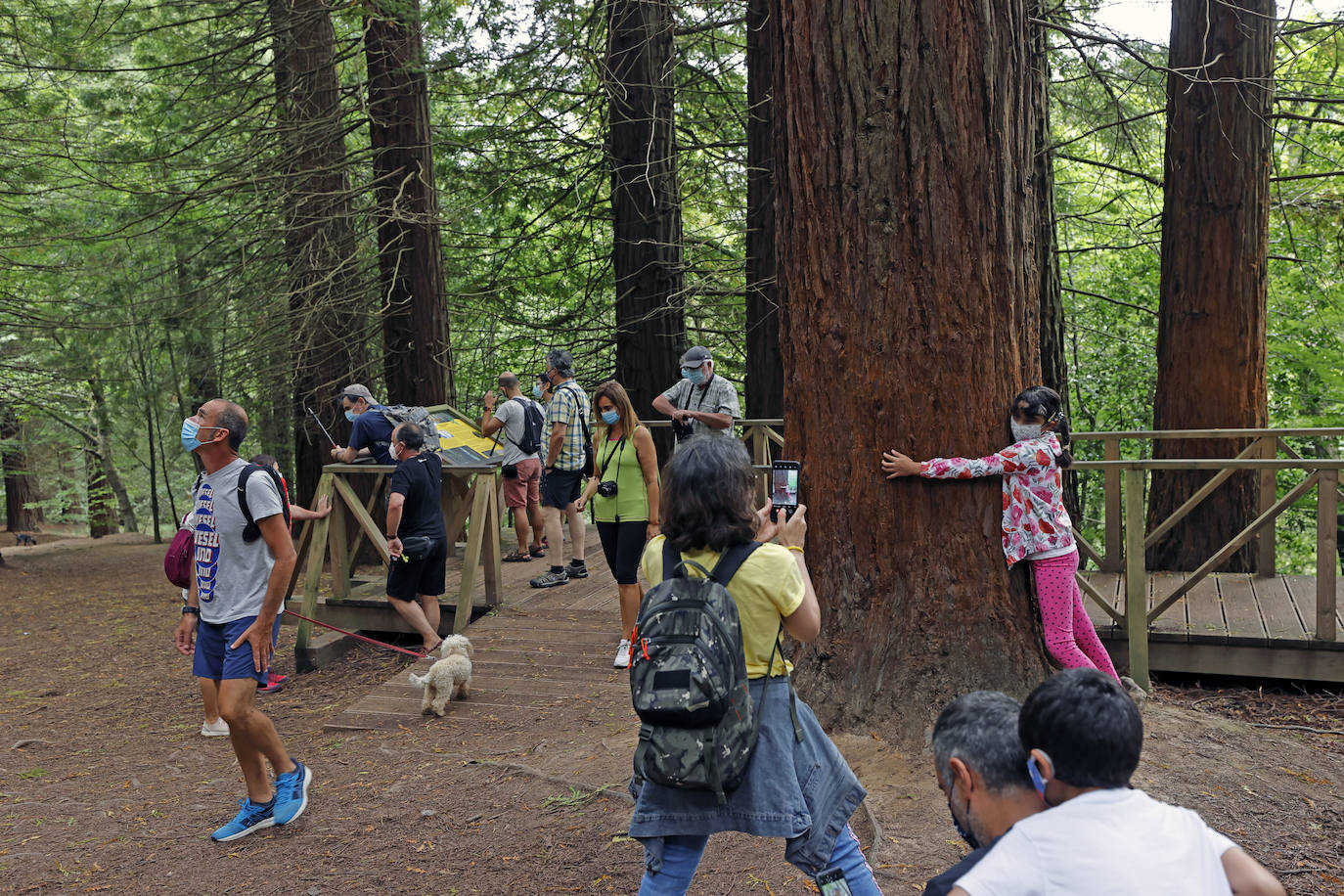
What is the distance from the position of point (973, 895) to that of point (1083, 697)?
1.28ft

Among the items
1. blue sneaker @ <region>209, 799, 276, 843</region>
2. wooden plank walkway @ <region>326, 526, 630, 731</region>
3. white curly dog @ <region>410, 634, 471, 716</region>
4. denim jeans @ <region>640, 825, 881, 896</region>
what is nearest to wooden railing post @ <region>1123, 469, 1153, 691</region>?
wooden plank walkway @ <region>326, 526, 630, 731</region>

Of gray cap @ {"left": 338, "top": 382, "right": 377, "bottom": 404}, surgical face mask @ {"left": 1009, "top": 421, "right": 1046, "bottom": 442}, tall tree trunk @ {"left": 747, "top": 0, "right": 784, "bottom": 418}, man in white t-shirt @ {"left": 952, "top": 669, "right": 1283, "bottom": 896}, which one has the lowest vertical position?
man in white t-shirt @ {"left": 952, "top": 669, "right": 1283, "bottom": 896}

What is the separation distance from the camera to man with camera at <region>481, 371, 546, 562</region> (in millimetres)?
9312

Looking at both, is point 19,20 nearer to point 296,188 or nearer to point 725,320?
point 296,188

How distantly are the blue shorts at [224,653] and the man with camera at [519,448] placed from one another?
4.69 m

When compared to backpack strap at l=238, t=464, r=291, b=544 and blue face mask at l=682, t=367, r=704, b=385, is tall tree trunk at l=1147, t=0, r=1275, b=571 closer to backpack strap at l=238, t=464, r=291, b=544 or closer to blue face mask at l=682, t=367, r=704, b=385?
blue face mask at l=682, t=367, r=704, b=385

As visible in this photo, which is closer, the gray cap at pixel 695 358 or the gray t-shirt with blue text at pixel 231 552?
the gray t-shirt with blue text at pixel 231 552

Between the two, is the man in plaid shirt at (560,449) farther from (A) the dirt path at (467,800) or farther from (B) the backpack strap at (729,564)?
(B) the backpack strap at (729,564)

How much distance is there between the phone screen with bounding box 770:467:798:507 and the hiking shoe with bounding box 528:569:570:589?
5826 millimetres

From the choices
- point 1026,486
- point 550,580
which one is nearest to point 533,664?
point 550,580

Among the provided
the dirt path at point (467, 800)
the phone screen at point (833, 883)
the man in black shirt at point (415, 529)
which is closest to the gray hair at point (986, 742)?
the phone screen at point (833, 883)

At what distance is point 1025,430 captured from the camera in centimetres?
439

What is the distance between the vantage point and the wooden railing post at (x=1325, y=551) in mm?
6078

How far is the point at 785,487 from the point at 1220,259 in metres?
6.95
